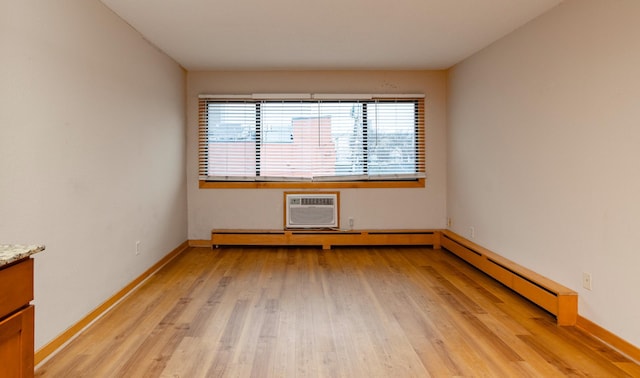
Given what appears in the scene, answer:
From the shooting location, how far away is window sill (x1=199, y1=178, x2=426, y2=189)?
5770mm

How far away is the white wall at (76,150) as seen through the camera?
226cm

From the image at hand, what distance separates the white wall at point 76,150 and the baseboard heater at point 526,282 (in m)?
3.39

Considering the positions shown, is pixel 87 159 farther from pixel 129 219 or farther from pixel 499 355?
pixel 499 355

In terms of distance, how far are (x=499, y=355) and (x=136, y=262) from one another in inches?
124

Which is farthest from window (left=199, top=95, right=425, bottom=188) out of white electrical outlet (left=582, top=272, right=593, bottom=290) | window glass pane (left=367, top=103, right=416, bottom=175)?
white electrical outlet (left=582, top=272, right=593, bottom=290)

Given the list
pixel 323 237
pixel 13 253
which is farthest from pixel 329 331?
pixel 323 237

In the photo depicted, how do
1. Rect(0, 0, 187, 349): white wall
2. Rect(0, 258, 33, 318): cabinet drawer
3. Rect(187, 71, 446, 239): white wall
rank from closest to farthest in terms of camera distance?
Rect(0, 258, 33, 318): cabinet drawer < Rect(0, 0, 187, 349): white wall < Rect(187, 71, 446, 239): white wall

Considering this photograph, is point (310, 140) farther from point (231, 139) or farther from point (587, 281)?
point (587, 281)

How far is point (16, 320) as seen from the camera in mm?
1367

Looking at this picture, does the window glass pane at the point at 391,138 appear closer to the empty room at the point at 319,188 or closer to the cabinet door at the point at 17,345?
the empty room at the point at 319,188

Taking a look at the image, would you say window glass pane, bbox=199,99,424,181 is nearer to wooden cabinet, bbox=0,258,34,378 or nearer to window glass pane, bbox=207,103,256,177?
window glass pane, bbox=207,103,256,177

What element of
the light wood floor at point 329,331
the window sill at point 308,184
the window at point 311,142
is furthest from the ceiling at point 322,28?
the light wood floor at point 329,331

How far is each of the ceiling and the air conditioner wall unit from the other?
1.77 metres

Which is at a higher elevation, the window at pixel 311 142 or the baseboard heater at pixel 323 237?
the window at pixel 311 142
